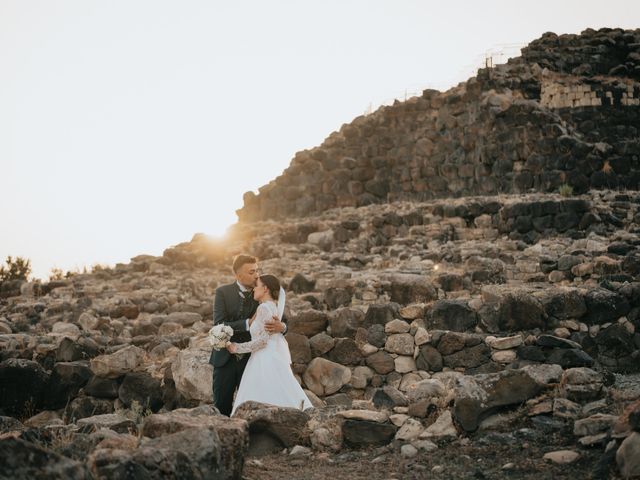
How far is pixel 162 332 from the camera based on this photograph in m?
10.9

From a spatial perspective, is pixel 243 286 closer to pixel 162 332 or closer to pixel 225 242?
pixel 162 332

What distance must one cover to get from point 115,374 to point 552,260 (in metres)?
8.99

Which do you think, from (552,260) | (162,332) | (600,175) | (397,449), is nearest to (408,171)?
(600,175)

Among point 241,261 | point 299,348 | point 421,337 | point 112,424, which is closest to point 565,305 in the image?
point 421,337

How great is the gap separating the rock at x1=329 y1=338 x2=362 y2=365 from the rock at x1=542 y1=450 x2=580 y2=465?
4.39 meters

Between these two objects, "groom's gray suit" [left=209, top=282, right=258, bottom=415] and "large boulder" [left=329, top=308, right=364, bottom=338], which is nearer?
"groom's gray suit" [left=209, top=282, right=258, bottom=415]

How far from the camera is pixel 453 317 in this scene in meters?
8.85

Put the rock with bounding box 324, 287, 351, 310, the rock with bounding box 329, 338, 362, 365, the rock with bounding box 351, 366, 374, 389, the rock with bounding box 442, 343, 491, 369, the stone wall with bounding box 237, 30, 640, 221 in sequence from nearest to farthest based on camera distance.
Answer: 1. the rock with bounding box 442, 343, 491, 369
2. the rock with bounding box 351, 366, 374, 389
3. the rock with bounding box 329, 338, 362, 365
4. the rock with bounding box 324, 287, 351, 310
5. the stone wall with bounding box 237, 30, 640, 221

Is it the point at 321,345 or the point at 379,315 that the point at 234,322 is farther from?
the point at 379,315

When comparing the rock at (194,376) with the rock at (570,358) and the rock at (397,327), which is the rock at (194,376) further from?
the rock at (570,358)

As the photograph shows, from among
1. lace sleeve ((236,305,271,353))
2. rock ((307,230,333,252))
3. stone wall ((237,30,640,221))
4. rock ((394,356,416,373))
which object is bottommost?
rock ((394,356,416,373))

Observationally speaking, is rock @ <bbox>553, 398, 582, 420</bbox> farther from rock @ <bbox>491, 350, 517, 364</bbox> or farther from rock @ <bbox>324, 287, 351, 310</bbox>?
rock @ <bbox>324, 287, 351, 310</bbox>

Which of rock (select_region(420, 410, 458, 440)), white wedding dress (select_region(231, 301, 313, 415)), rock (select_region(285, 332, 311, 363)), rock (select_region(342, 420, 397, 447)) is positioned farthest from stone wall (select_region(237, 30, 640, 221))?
rock (select_region(342, 420, 397, 447))

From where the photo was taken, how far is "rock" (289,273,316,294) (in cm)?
1285
